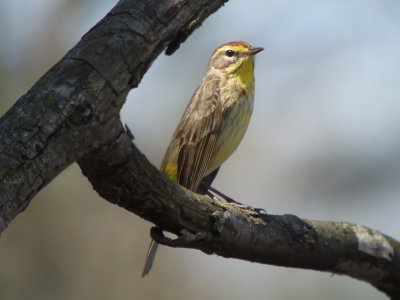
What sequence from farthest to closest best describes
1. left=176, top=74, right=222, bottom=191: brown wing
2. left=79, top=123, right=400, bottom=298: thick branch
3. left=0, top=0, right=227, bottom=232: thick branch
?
left=176, top=74, right=222, bottom=191: brown wing → left=79, top=123, right=400, bottom=298: thick branch → left=0, top=0, right=227, bottom=232: thick branch

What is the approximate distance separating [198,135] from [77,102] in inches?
119

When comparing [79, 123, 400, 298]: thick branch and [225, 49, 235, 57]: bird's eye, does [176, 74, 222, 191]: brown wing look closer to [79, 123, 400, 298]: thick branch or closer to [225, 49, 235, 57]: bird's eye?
[225, 49, 235, 57]: bird's eye

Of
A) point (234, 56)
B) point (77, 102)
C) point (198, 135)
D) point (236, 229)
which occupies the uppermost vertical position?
point (234, 56)

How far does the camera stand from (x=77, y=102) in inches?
135

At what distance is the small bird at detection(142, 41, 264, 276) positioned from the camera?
6242mm

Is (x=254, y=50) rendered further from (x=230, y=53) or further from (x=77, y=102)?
(x=77, y=102)

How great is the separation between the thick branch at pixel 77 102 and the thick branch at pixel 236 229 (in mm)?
186

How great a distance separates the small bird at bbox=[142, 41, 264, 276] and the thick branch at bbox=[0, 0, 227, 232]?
2.38 metres

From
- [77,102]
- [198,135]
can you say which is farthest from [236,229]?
[198,135]

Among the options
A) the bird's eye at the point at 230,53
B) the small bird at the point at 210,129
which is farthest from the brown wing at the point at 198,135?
the bird's eye at the point at 230,53

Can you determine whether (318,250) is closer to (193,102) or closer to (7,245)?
(193,102)

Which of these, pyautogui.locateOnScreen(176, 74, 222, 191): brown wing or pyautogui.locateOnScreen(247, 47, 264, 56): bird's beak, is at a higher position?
pyautogui.locateOnScreen(247, 47, 264, 56): bird's beak

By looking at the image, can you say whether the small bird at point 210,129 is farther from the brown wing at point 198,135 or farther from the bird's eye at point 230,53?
the bird's eye at point 230,53

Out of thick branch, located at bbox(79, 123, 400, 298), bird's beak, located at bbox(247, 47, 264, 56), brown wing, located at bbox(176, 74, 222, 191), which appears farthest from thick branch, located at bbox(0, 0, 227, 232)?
bird's beak, located at bbox(247, 47, 264, 56)
